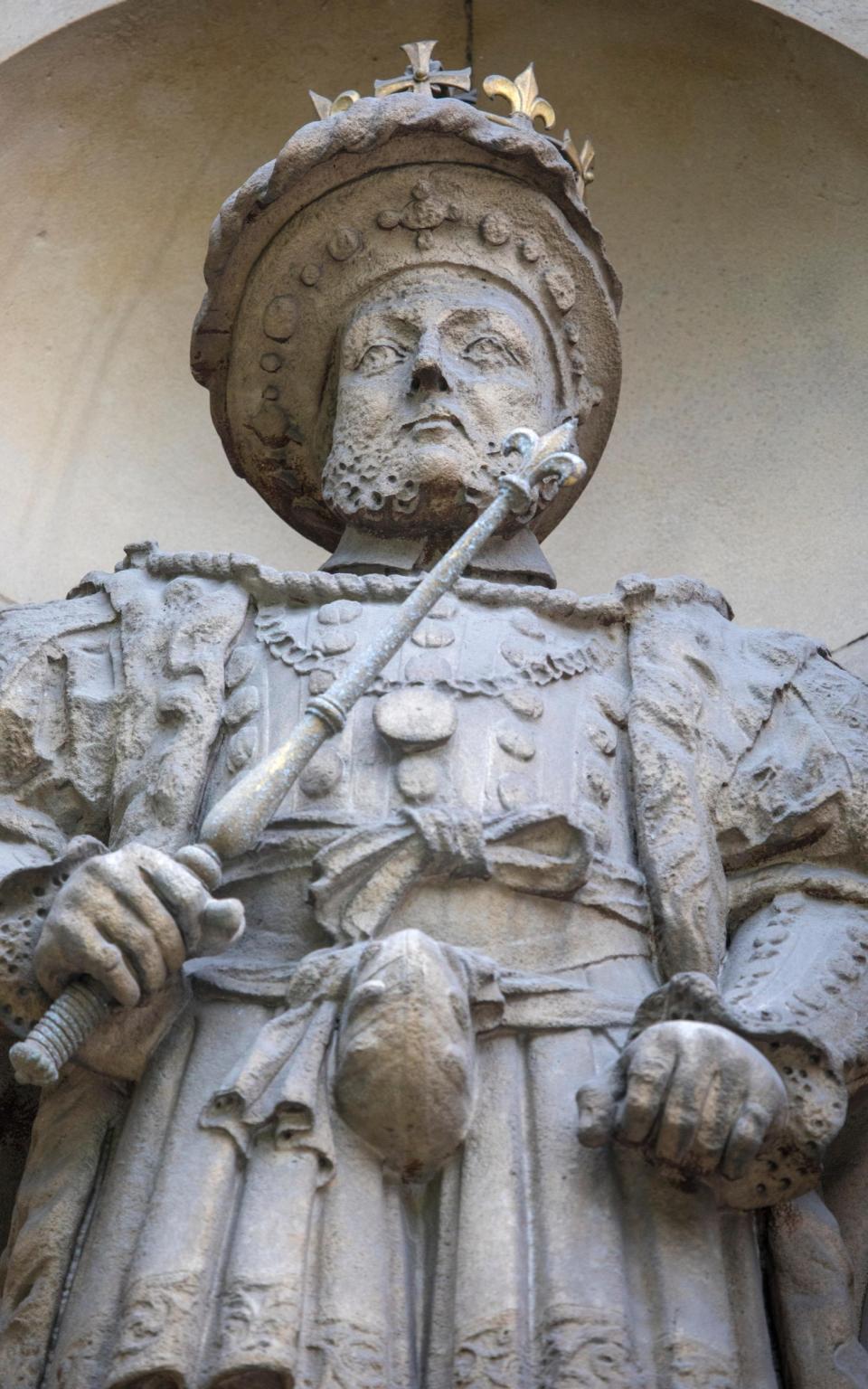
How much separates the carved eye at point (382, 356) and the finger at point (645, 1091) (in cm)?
165

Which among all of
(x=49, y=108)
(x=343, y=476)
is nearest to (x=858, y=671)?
(x=343, y=476)

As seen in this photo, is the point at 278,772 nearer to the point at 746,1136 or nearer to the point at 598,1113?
the point at 598,1113

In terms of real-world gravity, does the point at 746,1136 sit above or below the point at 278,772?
below

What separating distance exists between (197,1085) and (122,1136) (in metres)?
0.13

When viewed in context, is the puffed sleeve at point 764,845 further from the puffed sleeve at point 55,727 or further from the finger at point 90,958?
the puffed sleeve at point 55,727

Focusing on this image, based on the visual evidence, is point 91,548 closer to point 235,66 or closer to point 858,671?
point 235,66

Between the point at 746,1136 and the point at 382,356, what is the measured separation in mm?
1793

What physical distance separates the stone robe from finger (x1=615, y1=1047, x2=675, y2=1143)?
0.12 m

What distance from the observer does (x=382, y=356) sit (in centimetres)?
462

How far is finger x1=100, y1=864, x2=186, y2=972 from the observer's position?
11.1ft

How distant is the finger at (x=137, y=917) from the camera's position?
3.38m

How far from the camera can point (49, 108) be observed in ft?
18.6

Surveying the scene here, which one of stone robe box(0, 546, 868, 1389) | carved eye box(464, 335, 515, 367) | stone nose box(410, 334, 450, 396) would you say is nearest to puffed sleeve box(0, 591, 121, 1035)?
stone robe box(0, 546, 868, 1389)

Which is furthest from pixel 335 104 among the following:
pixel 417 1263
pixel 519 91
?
pixel 417 1263
